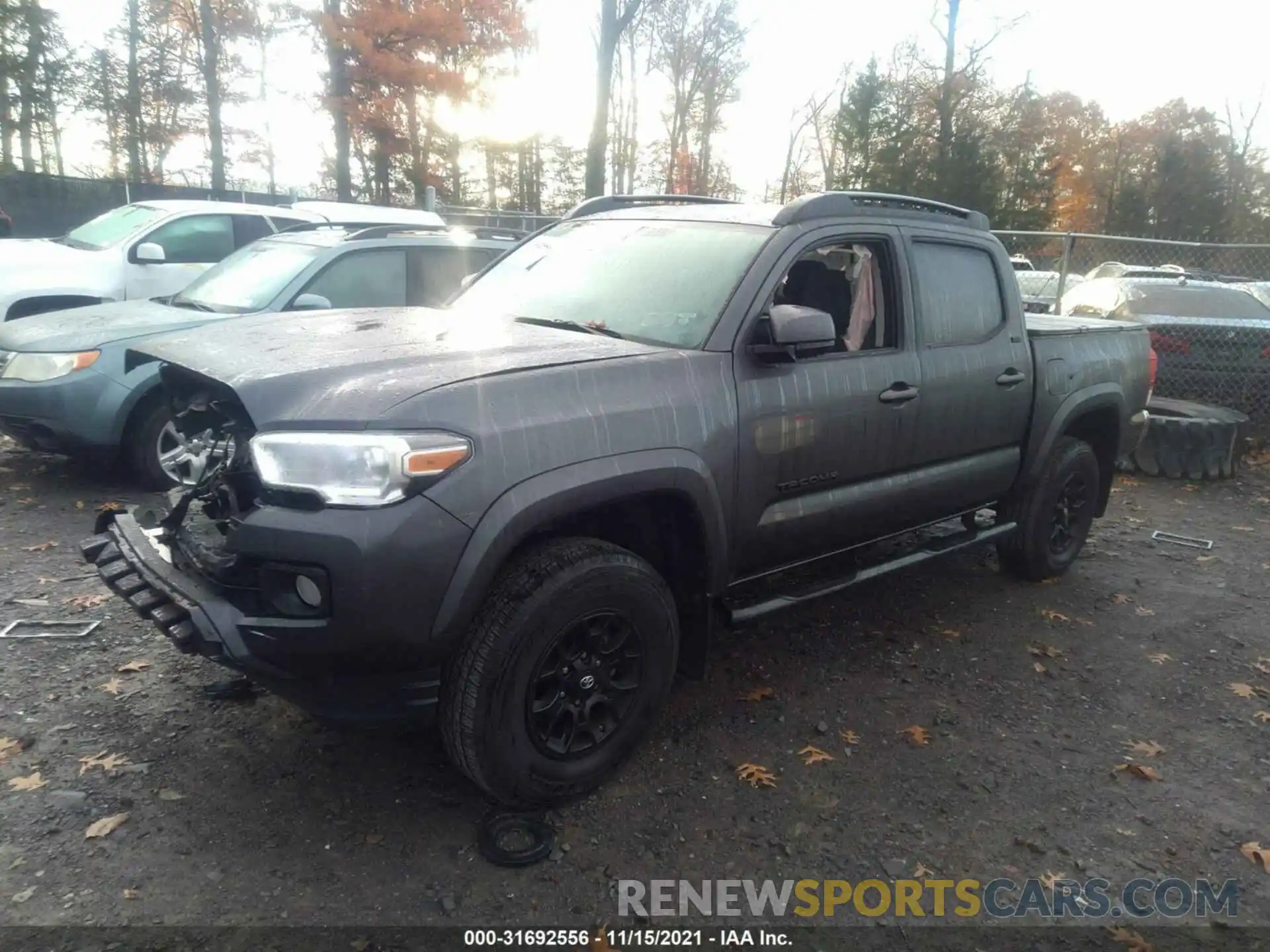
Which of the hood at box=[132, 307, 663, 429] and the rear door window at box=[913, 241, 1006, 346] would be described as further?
the rear door window at box=[913, 241, 1006, 346]

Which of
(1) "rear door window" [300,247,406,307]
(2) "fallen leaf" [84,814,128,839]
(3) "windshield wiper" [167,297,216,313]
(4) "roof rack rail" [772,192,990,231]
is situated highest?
(4) "roof rack rail" [772,192,990,231]

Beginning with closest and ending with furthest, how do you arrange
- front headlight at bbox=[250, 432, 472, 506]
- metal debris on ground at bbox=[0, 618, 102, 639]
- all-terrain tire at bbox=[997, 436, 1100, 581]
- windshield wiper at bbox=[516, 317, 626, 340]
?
front headlight at bbox=[250, 432, 472, 506] < windshield wiper at bbox=[516, 317, 626, 340] < metal debris on ground at bbox=[0, 618, 102, 639] < all-terrain tire at bbox=[997, 436, 1100, 581]

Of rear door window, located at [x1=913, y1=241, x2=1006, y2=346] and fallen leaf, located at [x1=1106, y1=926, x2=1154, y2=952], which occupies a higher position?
rear door window, located at [x1=913, y1=241, x2=1006, y2=346]

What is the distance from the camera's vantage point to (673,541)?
320 centimetres

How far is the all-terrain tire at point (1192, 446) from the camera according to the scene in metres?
8.03

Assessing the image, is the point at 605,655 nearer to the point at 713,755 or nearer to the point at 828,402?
the point at 713,755

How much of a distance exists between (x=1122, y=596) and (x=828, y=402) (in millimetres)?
2866

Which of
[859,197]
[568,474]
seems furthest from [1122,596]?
[568,474]

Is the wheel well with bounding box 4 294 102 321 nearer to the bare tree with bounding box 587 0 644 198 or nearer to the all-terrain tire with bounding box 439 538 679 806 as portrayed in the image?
the all-terrain tire with bounding box 439 538 679 806

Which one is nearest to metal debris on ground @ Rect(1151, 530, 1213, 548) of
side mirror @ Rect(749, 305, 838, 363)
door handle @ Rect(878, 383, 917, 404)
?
door handle @ Rect(878, 383, 917, 404)

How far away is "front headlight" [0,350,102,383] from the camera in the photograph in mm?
5500

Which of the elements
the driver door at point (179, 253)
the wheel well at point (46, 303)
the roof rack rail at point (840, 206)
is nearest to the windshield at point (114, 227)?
the driver door at point (179, 253)

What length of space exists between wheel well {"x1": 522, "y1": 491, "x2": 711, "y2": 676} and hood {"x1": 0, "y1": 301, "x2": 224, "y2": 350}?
348 cm

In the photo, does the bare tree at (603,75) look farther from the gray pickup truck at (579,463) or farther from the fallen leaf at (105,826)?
the fallen leaf at (105,826)
